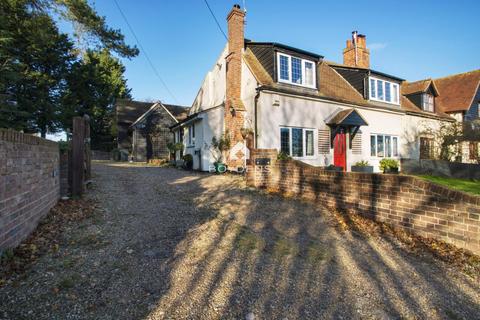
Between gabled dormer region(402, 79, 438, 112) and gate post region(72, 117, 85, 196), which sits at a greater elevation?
gabled dormer region(402, 79, 438, 112)

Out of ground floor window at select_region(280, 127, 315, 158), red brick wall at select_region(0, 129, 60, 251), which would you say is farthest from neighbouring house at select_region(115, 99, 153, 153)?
red brick wall at select_region(0, 129, 60, 251)

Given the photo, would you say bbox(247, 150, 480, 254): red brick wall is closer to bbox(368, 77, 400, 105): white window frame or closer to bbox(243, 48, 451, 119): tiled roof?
bbox(243, 48, 451, 119): tiled roof

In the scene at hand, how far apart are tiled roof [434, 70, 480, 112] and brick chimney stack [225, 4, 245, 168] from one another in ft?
67.2

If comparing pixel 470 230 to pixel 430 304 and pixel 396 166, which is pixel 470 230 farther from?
pixel 396 166

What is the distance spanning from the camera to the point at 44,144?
5.36m

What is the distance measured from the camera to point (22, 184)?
4.17 metres

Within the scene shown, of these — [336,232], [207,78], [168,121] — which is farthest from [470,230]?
[168,121]

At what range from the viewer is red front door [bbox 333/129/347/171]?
49.9 feet

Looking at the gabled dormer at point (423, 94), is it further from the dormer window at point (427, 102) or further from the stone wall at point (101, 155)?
the stone wall at point (101, 155)

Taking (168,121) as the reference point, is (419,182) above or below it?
below

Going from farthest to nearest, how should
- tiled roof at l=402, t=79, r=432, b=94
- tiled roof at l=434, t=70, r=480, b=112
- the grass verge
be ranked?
tiled roof at l=434, t=70, r=480, b=112
tiled roof at l=402, t=79, r=432, b=94
the grass verge

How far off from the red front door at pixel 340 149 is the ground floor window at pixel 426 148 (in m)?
8.95

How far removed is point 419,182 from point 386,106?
14329 millimetres

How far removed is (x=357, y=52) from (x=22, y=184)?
74.3ft
